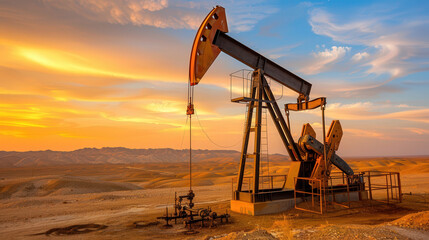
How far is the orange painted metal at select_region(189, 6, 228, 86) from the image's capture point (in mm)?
11000

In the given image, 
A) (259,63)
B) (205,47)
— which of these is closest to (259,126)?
(259,63)

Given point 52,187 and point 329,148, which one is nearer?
point 329,148

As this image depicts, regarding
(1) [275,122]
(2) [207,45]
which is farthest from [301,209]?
(2) [207,45]

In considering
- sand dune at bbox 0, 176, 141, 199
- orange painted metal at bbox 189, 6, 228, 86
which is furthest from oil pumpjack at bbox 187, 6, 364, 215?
sand dune at bbox 0, 176, 141, 199

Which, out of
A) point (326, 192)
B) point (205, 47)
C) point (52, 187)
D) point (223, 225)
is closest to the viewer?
point (223, 225)

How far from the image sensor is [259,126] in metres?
12.1

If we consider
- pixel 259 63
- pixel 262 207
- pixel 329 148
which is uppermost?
pixel 259 63

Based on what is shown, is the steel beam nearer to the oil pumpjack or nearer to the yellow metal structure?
the oil pumpjack

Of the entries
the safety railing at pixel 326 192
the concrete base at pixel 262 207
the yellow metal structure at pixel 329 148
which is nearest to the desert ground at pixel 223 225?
the concrete base at pixel 262 207

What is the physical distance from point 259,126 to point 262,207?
3.06 metres

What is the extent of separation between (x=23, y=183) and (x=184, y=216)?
2004 centimetres

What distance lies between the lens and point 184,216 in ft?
34.9

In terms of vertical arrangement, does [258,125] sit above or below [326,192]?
above

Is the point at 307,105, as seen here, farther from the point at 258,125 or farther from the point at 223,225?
the point at 223,225
